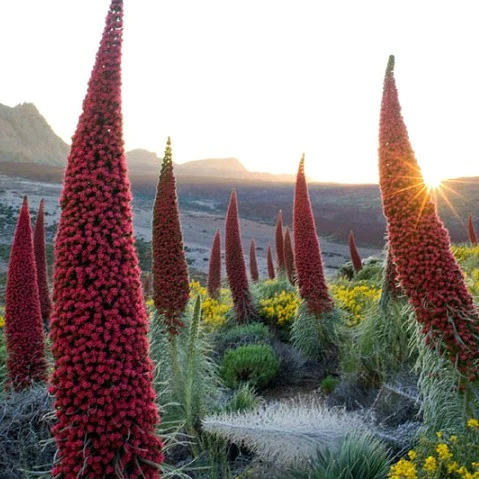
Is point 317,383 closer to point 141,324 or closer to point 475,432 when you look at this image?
point 475,432

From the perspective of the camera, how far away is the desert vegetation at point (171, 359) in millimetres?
2133

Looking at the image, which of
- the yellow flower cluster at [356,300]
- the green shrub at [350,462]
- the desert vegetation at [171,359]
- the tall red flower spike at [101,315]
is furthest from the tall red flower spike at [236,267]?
the tall red flower spike at [101,315]

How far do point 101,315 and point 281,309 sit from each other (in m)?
7.99

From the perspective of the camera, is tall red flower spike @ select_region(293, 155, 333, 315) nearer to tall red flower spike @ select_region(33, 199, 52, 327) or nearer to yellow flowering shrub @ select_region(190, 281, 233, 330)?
yellow flowering shrub @ select_region(190, 281, 233, 330)

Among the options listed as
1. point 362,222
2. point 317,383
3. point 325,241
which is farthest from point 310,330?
point 362,222

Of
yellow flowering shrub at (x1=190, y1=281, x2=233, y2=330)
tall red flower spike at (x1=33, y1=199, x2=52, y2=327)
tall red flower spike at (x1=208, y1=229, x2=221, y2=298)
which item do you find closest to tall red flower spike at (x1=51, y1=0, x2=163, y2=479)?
tall red flower spike at (x1=33, y1=199, x2=52, y2=327)

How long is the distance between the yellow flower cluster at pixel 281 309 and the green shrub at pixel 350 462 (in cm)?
591

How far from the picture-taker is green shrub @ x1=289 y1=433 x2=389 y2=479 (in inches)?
124

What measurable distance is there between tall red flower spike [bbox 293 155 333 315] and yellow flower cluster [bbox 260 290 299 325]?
1608 millimetres

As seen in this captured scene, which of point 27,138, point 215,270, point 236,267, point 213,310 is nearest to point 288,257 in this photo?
point 215,270

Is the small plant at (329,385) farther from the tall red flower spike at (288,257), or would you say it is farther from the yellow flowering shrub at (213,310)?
the tall red flower spike at (288,257)

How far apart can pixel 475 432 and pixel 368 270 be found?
12315 mm

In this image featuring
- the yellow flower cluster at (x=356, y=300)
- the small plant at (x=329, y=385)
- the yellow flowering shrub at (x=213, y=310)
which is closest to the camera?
the small plant at (x=329, y=385)

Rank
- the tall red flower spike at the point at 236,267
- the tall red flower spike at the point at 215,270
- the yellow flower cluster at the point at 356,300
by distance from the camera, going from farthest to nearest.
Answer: the tall red flower spike at the point at 215,270
the tall red flower spike at the point at 236,267
the yellow flower cluster at the point at 356,300
